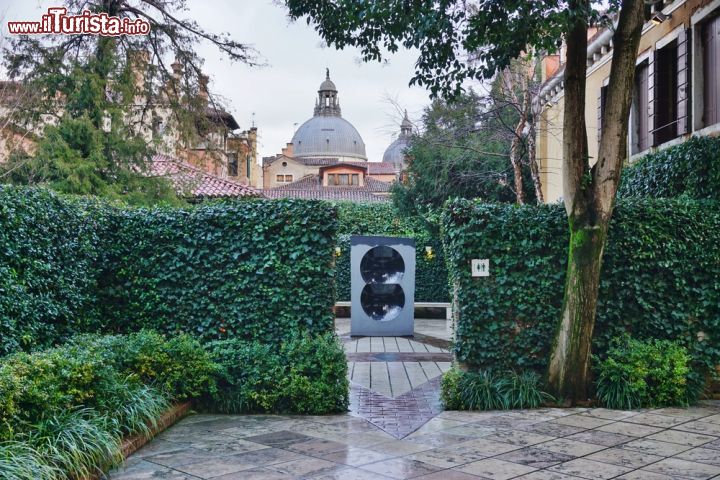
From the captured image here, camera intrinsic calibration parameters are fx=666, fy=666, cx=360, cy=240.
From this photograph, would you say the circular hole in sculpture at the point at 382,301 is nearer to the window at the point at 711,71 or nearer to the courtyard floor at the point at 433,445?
the courtyard floor at the point at 433,445

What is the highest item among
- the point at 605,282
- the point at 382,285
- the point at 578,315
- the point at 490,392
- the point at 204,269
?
the point at 204,269

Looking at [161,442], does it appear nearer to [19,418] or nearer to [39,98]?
[19,418]

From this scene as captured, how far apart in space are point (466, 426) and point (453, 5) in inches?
189

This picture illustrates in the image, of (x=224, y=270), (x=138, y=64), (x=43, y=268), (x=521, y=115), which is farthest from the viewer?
(x=138, y=64)

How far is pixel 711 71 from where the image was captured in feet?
31.6

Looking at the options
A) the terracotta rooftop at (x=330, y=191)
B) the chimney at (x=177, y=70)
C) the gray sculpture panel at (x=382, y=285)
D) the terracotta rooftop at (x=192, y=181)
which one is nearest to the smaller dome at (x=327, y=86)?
the terracotta rooftop at (x=330, y=191)

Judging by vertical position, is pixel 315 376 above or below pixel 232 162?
below

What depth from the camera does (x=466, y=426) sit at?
6957 mm

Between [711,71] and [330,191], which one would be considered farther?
[330,191]

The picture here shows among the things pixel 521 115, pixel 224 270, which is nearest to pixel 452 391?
pixel 224 270

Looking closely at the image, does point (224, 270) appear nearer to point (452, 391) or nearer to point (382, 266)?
point (452, 391)

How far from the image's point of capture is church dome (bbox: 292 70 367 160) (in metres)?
106

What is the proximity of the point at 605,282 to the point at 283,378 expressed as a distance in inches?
159

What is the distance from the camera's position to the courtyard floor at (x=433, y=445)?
5305mm
